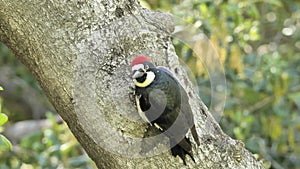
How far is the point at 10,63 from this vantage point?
3648 millimetres

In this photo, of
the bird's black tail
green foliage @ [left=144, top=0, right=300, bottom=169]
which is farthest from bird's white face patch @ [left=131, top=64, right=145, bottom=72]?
green foliage @ [left=144, top=0, right=300, bottom=169]

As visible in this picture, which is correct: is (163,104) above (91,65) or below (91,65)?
below

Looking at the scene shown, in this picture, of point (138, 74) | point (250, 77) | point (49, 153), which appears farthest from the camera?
point (250, 77)

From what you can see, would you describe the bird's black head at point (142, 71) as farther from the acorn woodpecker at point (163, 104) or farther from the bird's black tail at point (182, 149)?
the bird's black tail at point (182, 149)

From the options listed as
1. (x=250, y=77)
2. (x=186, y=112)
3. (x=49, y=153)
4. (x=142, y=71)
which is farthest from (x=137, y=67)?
(x=250, y=77)

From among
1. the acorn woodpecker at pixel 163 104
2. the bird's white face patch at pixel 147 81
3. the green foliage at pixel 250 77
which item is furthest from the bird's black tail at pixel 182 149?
the green foliage at pixel 250 77

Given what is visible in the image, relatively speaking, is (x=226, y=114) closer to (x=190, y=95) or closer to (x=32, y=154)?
(x=32, y=154)

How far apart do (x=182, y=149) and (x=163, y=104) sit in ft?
0.42

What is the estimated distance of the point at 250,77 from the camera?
2982 millimetres

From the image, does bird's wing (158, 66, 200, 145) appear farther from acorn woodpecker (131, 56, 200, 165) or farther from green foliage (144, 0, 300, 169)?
green foliage (144, 0, 300, 169)

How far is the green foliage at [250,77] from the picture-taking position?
2.82 m

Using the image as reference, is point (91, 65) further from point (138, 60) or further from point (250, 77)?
point (250, 77)

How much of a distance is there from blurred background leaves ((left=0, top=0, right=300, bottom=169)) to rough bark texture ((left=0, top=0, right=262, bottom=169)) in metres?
1.08

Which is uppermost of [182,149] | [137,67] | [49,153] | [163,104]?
[49,153]
